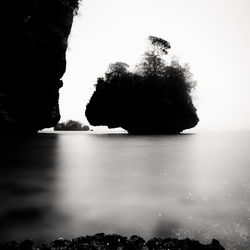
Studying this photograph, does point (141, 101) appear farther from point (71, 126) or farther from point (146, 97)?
point (71, 126)

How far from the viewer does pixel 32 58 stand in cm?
2295

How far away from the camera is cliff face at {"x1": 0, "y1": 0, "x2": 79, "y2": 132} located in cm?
1791

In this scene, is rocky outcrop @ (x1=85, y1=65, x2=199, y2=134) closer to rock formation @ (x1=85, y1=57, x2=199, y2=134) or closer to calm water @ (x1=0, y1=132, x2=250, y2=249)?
rock formation @ (x1=85, y1=57, x2=199, y2=134)

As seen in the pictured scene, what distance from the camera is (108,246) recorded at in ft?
8.81

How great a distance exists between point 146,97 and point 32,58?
22.4 metres

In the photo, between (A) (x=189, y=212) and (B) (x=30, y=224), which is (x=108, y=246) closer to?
(B) (x=30, y=224)

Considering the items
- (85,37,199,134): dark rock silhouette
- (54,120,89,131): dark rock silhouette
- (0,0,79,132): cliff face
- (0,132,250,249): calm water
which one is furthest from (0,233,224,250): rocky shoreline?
(54,120,89,131): dark rock silhouette

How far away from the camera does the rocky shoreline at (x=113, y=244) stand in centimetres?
260

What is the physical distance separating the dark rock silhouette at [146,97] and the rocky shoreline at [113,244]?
37.9 m

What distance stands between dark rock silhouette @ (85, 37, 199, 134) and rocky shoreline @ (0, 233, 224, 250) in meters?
37.9

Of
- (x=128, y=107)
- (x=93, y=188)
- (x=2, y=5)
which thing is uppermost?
(x=2, y=5)

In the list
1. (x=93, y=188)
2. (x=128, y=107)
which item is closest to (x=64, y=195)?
(x=93, y=188)

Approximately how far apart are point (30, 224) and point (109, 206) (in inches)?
55.5

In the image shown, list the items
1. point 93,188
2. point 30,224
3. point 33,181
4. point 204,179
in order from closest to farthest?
1. point 30,224
2. point 93,188
3. point 33,181
4. point 204,179
